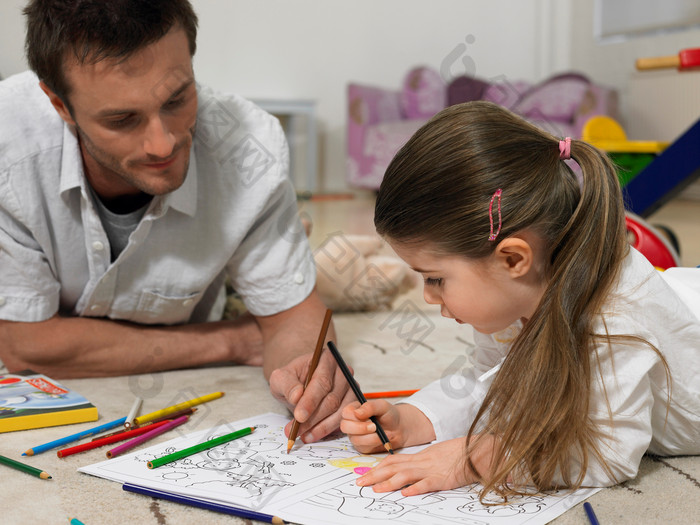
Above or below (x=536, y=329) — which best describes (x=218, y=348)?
below

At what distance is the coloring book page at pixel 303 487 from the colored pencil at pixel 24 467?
4 cm

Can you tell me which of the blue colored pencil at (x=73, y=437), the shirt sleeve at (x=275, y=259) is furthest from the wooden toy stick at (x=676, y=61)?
the blue colored pencil at (x=73, y=437)

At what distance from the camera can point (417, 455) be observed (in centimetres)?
85

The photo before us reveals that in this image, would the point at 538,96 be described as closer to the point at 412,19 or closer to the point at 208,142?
the point at 412,19

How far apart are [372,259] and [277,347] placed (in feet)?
2.47

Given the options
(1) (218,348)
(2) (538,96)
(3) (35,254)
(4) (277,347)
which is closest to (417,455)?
(4) (277,347)

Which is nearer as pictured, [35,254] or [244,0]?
[35,254]

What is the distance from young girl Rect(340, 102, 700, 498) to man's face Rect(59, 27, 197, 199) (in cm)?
40

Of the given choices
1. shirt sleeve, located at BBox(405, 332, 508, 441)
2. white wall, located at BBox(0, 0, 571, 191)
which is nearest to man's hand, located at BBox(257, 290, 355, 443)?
shirt sleeve, located at BBox(405, 332, 508, 441)

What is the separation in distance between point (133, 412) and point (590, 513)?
629mm

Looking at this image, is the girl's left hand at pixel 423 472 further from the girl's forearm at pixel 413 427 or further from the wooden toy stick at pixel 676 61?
the wooden toy stick at pixel 676 61

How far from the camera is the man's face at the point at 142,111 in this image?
3.44ft

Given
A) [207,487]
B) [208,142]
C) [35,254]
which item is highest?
[208,142]

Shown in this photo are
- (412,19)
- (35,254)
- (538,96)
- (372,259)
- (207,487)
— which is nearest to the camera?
(207,487)
